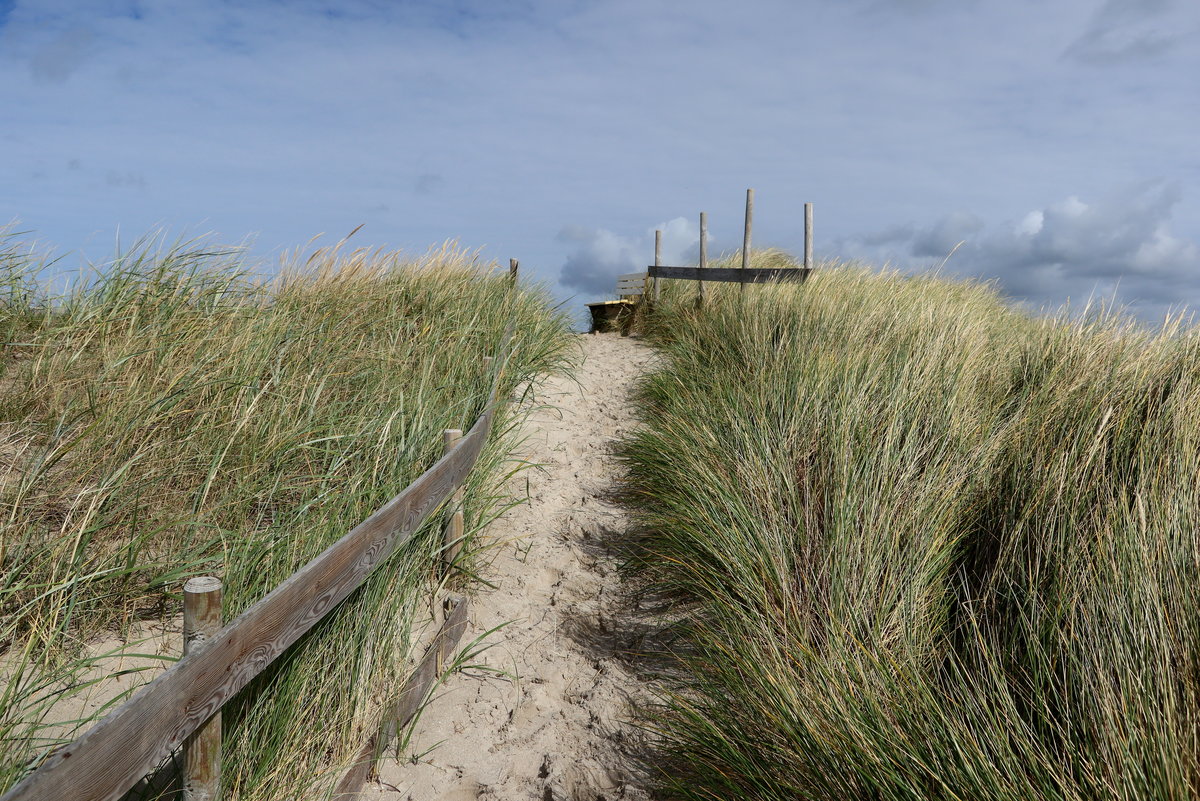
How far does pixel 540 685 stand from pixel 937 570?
212cm

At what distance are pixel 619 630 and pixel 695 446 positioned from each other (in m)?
1.46

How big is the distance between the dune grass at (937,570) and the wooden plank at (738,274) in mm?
4404

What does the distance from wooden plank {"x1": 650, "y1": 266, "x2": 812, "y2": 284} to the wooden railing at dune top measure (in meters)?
8.21

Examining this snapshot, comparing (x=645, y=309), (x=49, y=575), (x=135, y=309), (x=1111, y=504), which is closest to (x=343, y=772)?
(x=49, y=575)

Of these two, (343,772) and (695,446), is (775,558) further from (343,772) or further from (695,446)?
(343,772)

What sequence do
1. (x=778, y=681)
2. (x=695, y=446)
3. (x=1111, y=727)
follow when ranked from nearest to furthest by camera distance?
(x=1111, y=727) → (x=778, y=681) → (x=695, y=446)

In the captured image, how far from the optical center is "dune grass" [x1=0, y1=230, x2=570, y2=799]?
3.10 m

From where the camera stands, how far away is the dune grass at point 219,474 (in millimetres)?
3098

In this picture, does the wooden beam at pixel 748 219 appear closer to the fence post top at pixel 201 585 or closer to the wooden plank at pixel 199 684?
the wooden plank at pixel 199 684

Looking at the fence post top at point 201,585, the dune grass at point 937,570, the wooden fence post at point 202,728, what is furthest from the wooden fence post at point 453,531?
the fence post top at point 201,585

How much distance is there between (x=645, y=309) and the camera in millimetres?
14570

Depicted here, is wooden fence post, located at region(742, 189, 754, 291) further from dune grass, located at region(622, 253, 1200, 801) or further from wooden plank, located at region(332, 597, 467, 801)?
wooden plank, located at region(332, 597, 467, 801)

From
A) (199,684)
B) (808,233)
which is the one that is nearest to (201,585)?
(199,684)

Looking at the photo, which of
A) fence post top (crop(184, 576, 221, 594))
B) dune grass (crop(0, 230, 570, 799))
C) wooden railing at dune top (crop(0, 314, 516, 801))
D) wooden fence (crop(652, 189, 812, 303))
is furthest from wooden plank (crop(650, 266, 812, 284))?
fence post top (crop(184, 576, 221, 594))
